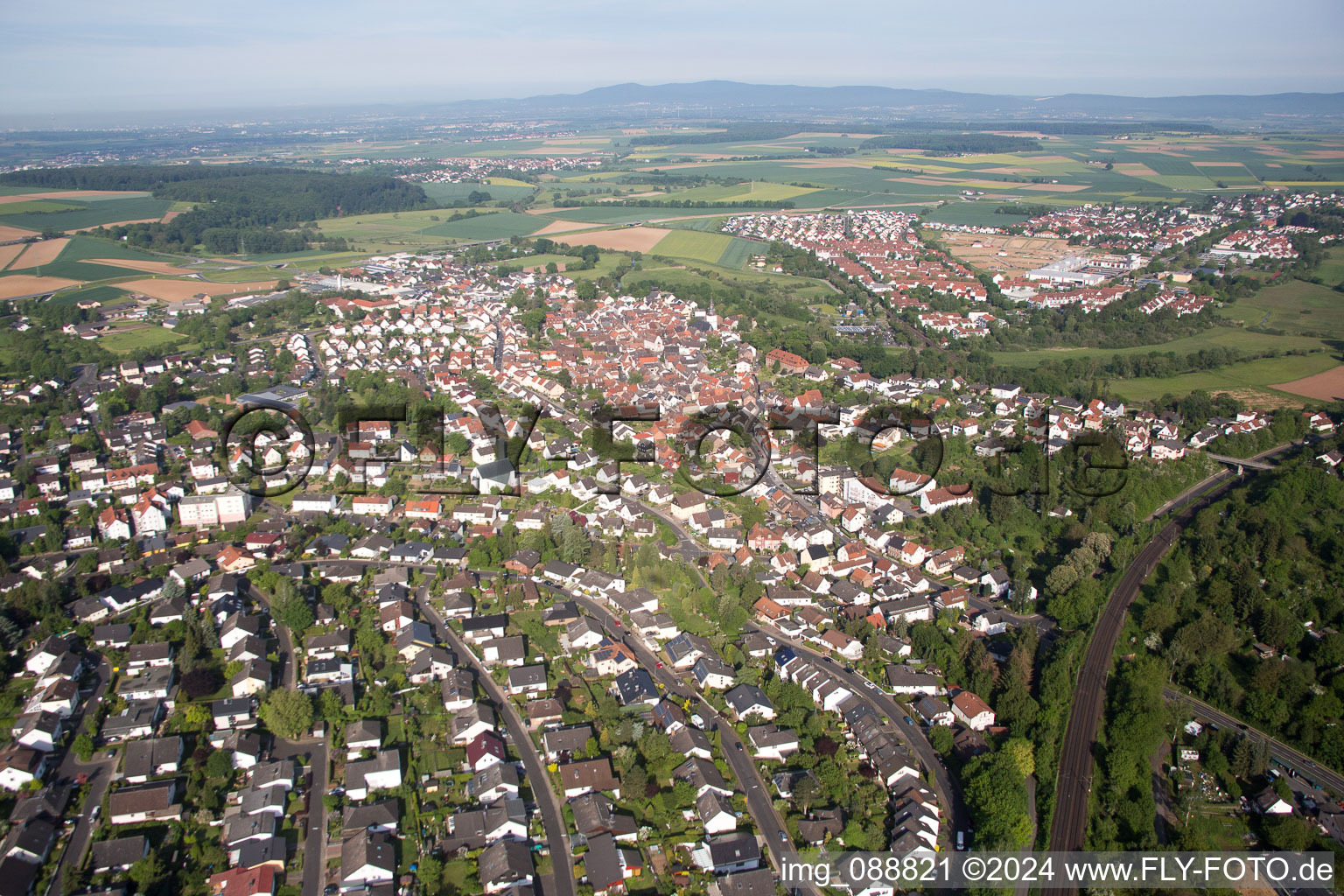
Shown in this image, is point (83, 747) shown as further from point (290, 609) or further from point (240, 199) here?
point (240, 199)

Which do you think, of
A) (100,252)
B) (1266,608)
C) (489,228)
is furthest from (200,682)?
(489,228)

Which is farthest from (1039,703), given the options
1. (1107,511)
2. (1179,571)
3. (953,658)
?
(1107,511)

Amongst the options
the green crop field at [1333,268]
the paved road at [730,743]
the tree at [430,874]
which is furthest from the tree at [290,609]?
the green crop field at [1333,268]

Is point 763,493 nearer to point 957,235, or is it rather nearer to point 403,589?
point 403,589

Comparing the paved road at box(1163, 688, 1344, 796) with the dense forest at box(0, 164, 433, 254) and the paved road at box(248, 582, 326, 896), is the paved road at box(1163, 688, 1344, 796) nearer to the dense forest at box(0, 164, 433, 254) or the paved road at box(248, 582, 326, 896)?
the paved road at box(248, 582, 326, 896)

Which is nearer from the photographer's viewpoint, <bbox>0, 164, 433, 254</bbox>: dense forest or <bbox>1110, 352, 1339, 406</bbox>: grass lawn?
<bbox>1110, 352, 1339, 406</bbox>: grass lawn

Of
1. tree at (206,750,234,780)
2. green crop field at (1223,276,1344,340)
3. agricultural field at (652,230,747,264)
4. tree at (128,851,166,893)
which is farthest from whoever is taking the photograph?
agricultural field at (652,230,747,264)

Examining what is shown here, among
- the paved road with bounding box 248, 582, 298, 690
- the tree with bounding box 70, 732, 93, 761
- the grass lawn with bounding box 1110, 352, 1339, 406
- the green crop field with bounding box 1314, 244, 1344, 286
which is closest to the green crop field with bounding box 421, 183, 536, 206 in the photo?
the grass lawn with bounding box 1110, 352, 1339, 406
